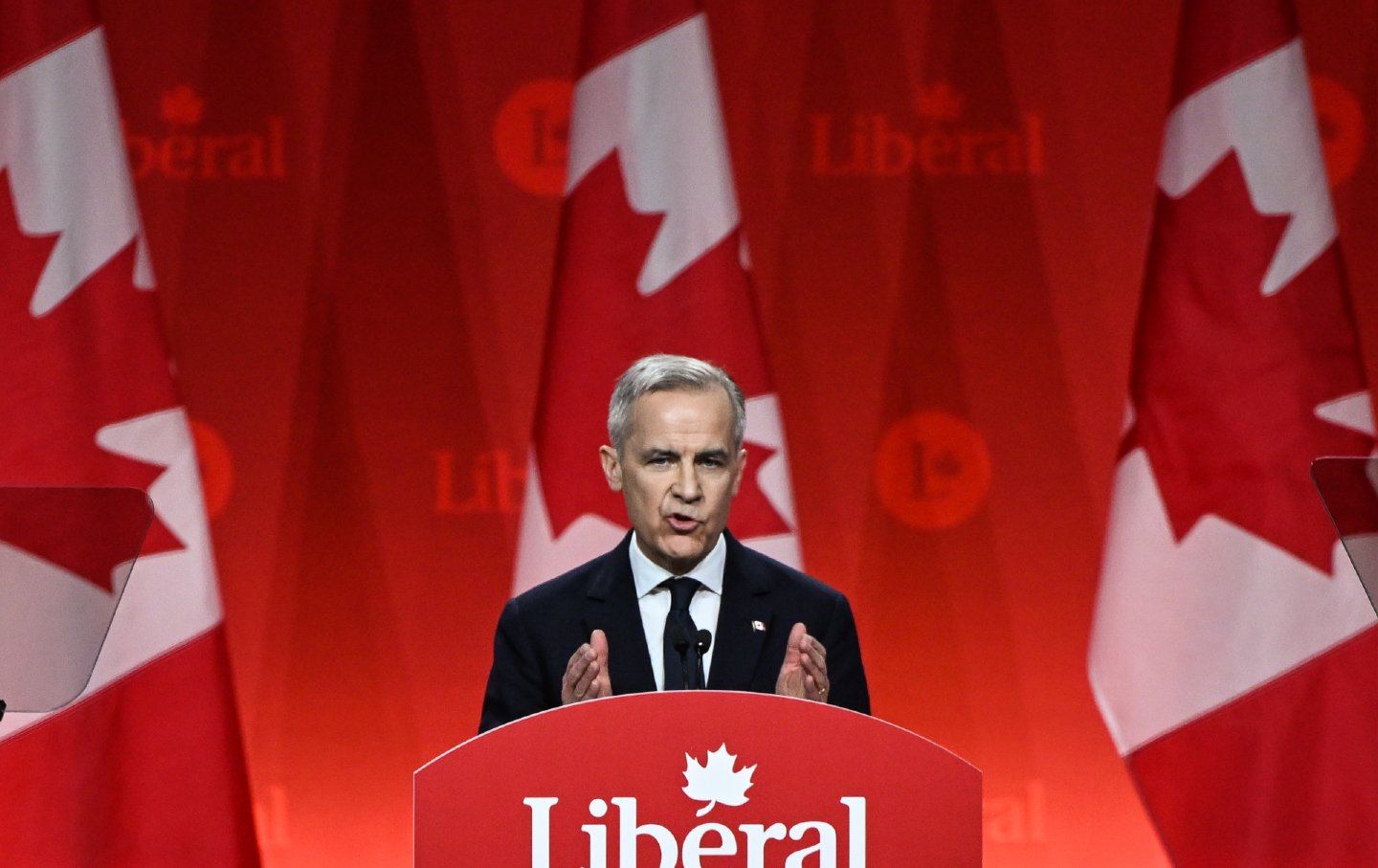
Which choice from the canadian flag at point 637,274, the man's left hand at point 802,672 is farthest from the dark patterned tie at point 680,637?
the canadian flag at point 637,274

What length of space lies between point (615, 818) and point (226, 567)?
2.38 metres

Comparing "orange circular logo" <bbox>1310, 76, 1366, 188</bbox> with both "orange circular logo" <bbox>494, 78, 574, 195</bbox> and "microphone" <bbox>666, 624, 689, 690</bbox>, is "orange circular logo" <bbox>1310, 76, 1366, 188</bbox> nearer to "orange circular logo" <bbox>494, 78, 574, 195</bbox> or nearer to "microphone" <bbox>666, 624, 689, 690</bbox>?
"orange circular logo" <bbox>494, 78, 574, 195</bbox>

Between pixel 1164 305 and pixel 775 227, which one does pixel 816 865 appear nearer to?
pixel 1164 305

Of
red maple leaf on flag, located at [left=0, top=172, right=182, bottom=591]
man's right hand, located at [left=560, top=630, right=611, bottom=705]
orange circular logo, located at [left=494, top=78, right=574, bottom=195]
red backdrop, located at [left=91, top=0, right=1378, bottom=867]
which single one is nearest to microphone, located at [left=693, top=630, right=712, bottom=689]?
man's right hand, located at [left=560, top=630, right=611, bottom=705]

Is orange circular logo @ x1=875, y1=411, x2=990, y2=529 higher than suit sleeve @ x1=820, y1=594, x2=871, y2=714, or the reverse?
→ orange circular logo @ x1=875, y1=411, x2=990, y2=529

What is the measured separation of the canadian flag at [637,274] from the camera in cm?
272

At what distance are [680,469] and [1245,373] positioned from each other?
1.58 metres

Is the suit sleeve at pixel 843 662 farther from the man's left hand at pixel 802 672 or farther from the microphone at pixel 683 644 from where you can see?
the microphone at pixel 683 644

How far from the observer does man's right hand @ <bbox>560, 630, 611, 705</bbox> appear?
4.56ft

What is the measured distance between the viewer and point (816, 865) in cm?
105

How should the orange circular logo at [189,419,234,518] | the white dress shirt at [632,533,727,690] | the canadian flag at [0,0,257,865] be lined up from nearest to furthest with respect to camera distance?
the white dress shirt at [632,533,727,690]
the canadian flag at [0,0,257,865]
the orange circular logo at [189,419,234,518]

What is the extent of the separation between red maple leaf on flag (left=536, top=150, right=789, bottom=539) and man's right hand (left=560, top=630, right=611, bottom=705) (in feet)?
4.30

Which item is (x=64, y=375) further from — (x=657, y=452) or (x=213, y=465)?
(x=657, y=452)

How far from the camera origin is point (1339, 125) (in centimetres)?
325
